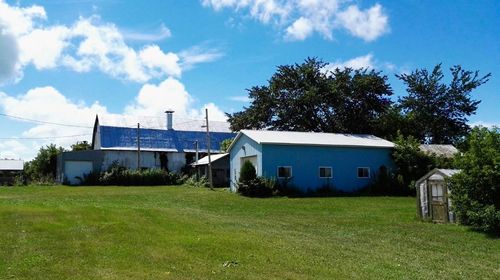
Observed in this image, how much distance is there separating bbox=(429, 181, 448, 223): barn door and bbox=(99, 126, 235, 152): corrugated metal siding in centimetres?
4363

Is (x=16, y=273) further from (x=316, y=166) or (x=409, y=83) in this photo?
(x=409, y=83)

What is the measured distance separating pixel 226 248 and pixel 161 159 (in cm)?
4886

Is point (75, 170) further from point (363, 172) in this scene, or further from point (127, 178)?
point (363, 172)

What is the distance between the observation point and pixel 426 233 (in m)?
15.9

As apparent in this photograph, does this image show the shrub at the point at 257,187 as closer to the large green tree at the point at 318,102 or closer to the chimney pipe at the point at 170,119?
the large green tree at the point at 318,102

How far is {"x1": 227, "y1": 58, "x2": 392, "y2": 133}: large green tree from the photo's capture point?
165 ft

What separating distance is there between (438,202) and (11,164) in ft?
186

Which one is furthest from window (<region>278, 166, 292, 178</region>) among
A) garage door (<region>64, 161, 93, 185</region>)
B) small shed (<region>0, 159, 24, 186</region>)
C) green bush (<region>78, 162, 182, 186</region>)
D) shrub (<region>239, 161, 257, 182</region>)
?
small shed (<region>0, 159, 24, 186</region>)

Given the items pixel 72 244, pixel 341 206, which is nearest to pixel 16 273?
pixel 72 244

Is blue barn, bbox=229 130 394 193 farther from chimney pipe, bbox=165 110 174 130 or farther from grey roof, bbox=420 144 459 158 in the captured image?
chimney pipe, bbox=165 110 174 130

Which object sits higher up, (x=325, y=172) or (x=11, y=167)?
(x=11, y=167)

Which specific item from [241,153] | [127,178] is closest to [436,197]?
[241,153]

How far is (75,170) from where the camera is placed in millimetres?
52281

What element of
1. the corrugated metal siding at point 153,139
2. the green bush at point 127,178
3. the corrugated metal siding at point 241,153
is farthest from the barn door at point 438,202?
the corrugated metal siding at point 153,139
